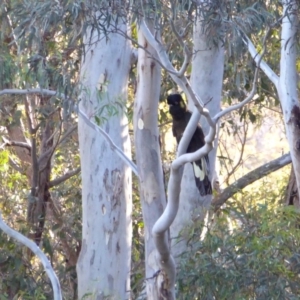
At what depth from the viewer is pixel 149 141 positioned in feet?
12.1

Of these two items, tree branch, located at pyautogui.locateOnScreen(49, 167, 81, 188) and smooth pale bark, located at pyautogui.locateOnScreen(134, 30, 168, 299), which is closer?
smooth pale bark, located at pyautogui.locateOnScreen(134, 30, 168, 299)

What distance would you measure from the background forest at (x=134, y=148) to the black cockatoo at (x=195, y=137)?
0.13 metres

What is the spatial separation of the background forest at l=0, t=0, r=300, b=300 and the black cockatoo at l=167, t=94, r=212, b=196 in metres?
0.13

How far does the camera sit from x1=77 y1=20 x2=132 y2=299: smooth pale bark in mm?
5094

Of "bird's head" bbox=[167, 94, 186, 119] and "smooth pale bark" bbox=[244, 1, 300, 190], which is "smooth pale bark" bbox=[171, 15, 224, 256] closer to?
"bird's head" bbox=[167, 94, 186, 119]

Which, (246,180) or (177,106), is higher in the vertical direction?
(246,180)

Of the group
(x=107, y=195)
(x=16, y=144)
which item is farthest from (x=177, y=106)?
(x=16, y=144)

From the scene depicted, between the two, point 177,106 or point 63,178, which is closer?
point 177,106

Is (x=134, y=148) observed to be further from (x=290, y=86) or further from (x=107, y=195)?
(x=290, y=86)

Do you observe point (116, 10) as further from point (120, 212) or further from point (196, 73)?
point (120, 212)

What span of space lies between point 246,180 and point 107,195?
4.01 feet

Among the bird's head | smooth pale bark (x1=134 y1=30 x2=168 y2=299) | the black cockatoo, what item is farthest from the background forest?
the bird's head

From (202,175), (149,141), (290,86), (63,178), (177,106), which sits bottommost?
(149,141)

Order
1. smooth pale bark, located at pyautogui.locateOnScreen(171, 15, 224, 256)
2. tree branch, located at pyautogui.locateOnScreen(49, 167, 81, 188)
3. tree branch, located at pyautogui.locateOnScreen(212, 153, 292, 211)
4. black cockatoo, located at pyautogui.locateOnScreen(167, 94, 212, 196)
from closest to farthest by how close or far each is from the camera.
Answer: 1. black cockatoo, located at pyautogui.locateOnScreen(167, 94, 212, 196)
2. smooth pale bark, located at pyautogui.locateOnScreen(171, 15, 224, 256)
3. tree branch, located at pyautogui.locateOnScreen(212, 153, 292, 211)
4. tree branch, located at pyautogui.locateOnScreen(49, 167, 81, 188)
